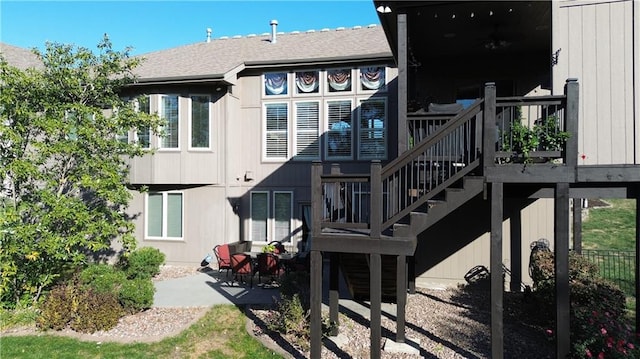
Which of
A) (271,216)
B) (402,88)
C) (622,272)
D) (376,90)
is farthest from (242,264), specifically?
(622,272)

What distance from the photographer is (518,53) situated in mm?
9164

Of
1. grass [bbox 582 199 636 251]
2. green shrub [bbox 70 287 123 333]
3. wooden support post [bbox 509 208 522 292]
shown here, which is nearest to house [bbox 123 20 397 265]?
wooden support post [bbox 509 208 522 292]

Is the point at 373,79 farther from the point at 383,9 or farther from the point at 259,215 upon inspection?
the point at 259,215

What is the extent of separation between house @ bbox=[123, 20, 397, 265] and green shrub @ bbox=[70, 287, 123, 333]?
4.57m

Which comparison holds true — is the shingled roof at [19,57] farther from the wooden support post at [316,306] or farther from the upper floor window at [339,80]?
the wooden support post at [316,306]

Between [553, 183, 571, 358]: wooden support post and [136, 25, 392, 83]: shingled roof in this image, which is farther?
[136, 25, 392, 83]: shingled roof

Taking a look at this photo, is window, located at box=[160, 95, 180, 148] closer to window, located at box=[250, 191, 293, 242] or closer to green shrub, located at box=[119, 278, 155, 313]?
window, located at box=[250, 191, 293, 242]

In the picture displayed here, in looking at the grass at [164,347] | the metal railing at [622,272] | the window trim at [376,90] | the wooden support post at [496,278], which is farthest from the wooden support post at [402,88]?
the metal railing at [622,272]

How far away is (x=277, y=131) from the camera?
12.0m

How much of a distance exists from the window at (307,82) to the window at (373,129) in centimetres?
146

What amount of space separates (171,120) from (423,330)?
9.03 m

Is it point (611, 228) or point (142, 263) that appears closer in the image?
point (142, 263)

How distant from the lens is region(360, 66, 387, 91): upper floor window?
1109 centimetres

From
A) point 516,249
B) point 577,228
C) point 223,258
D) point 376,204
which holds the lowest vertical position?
point 223,258
